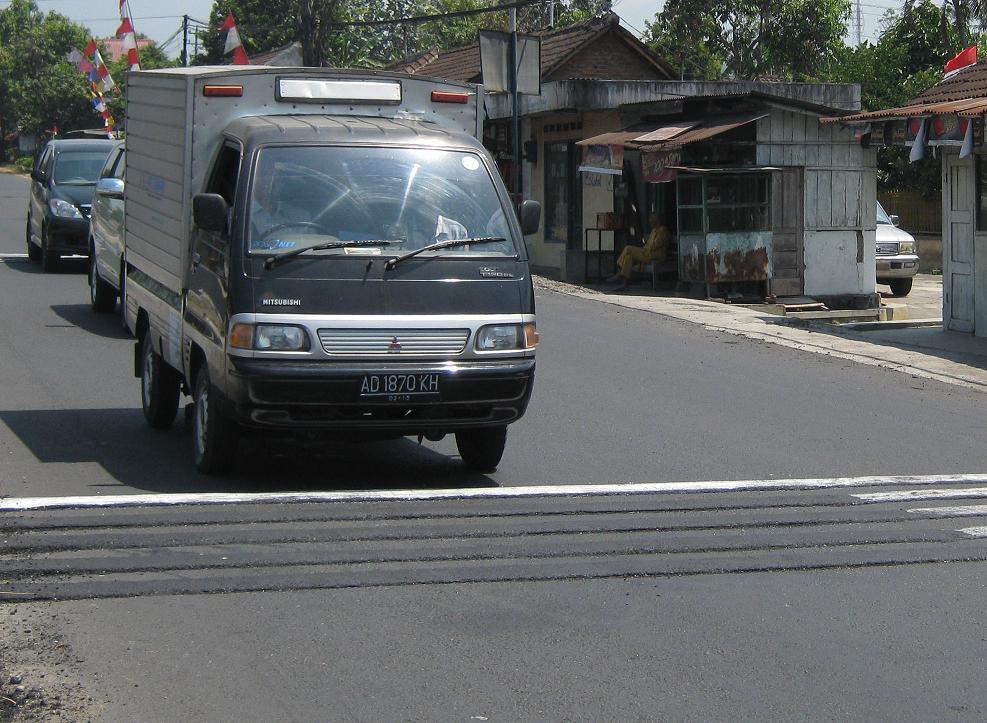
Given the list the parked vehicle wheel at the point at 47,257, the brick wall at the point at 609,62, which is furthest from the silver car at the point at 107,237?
the brick wall at the point at 609,62

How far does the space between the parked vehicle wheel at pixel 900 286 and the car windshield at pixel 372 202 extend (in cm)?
1731

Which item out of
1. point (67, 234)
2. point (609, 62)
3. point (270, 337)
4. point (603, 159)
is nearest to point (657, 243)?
point (603, 159)

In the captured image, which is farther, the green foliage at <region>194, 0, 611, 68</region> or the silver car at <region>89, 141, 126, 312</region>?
the green foliage at <region>194, 0, 611, 68</region>

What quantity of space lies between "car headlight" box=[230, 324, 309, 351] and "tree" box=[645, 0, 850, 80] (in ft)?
125

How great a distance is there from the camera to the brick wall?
1377 inches

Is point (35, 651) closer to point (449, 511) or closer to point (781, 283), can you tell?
point (449, 511)

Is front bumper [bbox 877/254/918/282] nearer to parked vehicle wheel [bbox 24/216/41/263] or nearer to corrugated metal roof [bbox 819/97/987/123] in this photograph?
corrugated metal roof [bbox 819/97/987/123]

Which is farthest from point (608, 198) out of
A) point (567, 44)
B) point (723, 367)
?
point (723, 367)

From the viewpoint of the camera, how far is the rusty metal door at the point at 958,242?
55.0 feet

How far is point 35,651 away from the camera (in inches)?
207

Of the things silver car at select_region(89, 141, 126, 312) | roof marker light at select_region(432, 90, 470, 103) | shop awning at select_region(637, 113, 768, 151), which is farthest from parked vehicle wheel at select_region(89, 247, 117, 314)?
shop awning at select_region(637, 113, 768, 151)

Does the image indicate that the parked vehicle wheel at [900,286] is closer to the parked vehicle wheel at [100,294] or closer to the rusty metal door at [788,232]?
the rusty metal door at [788,232]

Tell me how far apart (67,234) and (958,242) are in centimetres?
1238

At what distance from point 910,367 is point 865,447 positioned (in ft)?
16.0
